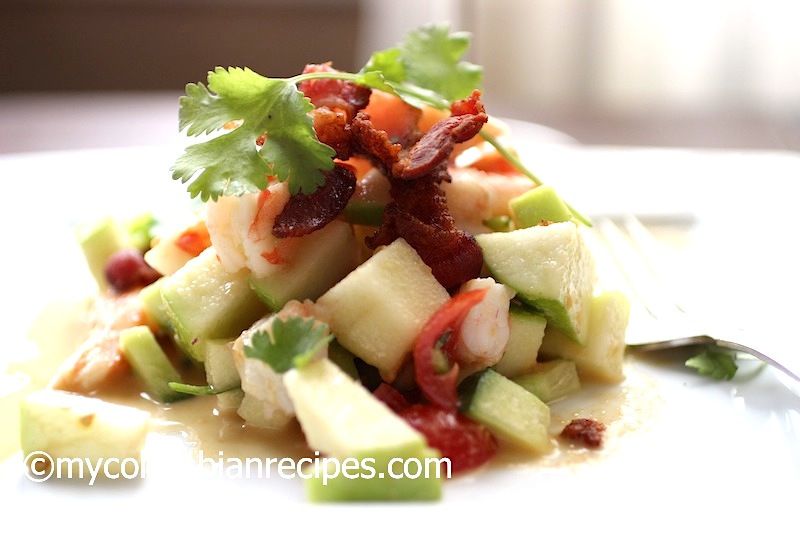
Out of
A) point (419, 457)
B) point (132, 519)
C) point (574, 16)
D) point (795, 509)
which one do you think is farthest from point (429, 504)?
point (574, 16)

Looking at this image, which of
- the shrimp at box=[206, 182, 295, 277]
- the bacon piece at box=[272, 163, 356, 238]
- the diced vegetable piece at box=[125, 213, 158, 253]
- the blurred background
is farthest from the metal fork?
the blurred background

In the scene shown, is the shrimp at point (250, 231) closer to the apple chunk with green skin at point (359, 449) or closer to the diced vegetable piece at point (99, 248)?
the apple chunk with green skin at point (359, 449)

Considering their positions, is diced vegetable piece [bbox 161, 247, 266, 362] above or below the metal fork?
above

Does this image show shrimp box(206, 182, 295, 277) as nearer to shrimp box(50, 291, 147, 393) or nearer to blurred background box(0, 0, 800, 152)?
shrimp box(50, 291, 147, 393)

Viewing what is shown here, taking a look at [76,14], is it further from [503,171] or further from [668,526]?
[668,526]

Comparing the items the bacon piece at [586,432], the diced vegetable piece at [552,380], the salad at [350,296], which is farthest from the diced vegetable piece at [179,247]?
the bacon piece at [586,432]

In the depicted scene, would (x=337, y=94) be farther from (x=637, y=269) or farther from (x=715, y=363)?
(x=715, y=363)

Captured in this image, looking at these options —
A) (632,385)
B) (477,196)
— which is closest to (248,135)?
(477,196)

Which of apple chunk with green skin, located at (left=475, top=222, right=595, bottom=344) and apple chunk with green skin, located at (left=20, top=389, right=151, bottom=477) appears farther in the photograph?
apple chunk with green skin, located at (left=475, top=222, right=595, bottom=344)
